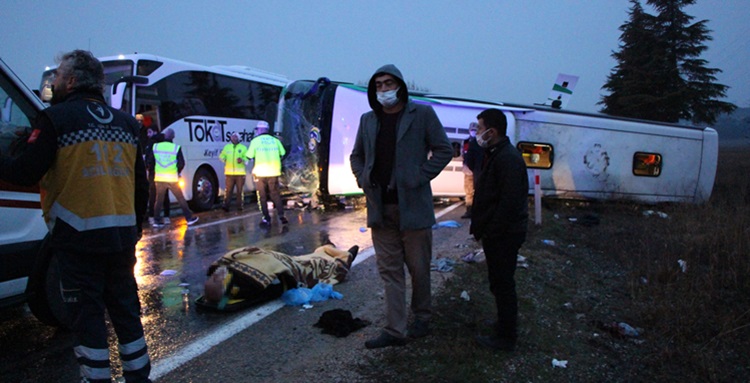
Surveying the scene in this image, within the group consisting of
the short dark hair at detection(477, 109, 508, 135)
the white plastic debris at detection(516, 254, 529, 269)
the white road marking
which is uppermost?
the short dark hair at detection(477, 109, 508, 135)

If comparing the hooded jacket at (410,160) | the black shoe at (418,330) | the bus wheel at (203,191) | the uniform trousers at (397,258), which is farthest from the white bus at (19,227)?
the bus wheel at (203,191)

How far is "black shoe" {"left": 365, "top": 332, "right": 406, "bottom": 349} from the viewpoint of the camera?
366cm

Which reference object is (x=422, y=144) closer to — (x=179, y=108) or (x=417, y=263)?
(x=417, y=263)

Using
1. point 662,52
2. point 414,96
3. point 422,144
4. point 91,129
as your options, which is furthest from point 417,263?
point 662,52

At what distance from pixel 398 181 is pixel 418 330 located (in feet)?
3.65

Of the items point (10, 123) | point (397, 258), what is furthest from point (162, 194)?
point (397, 258)

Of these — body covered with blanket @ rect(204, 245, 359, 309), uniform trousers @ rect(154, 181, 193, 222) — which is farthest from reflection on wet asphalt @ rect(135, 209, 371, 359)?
uniform trousers @ rect(154, 181, 193, 222)

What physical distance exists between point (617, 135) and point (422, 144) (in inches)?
332

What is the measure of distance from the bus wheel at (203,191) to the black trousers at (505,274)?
979 cm

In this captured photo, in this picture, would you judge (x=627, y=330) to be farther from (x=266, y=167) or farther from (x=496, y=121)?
(x=266, y=167)

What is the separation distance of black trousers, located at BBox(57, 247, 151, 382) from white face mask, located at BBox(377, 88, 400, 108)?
1862 mm

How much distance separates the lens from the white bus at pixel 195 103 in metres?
11.0

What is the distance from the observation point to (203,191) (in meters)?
12.4

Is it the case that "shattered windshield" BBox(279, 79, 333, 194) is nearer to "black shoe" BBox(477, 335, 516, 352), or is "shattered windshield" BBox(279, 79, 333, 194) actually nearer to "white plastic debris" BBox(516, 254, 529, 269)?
"white plastic debris" BBox(516, 254, 529, 269)
